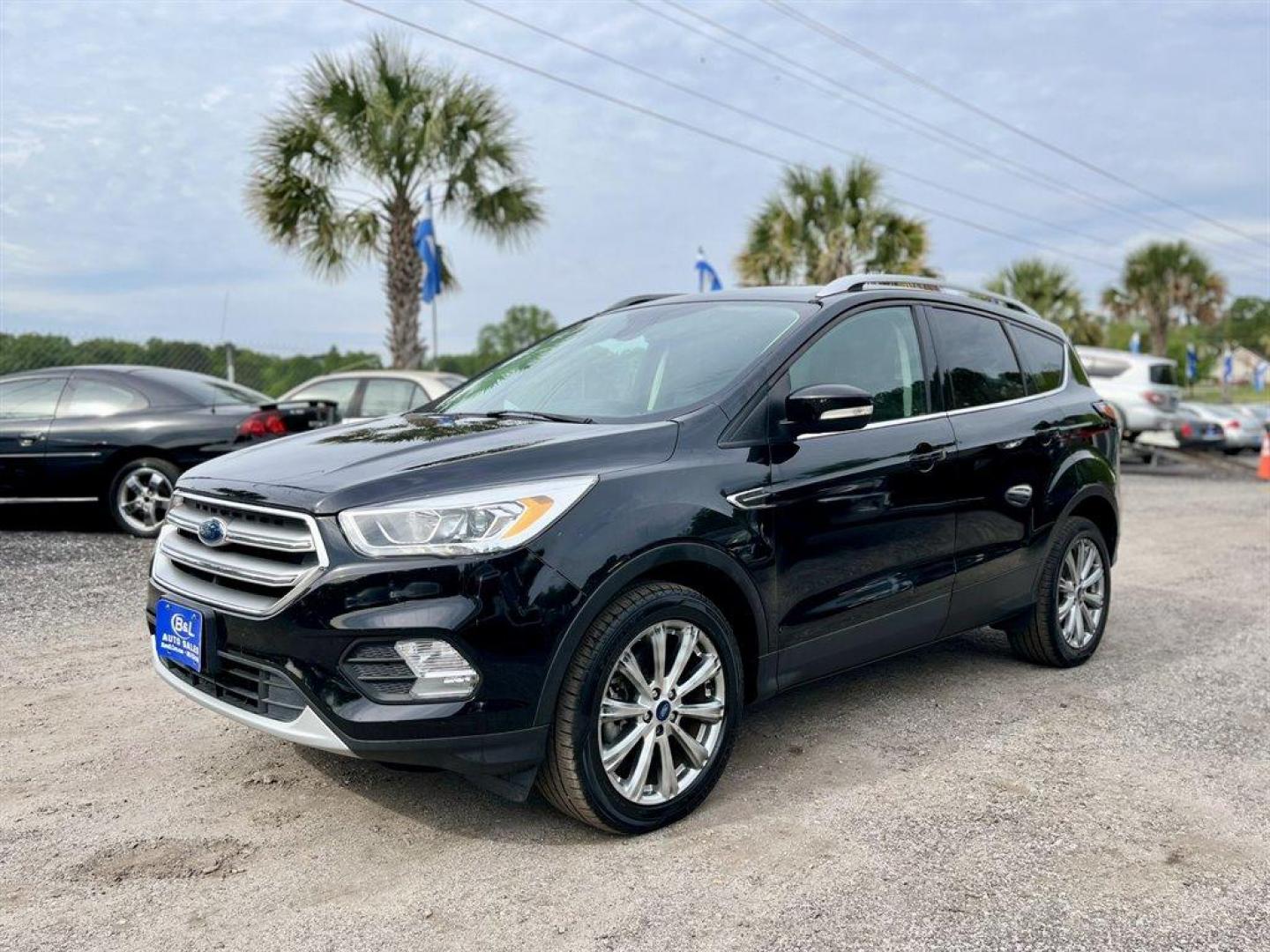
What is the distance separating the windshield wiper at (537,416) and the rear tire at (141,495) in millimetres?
5572

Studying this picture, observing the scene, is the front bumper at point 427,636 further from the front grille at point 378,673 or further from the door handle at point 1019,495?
the door handle at point 1019,495

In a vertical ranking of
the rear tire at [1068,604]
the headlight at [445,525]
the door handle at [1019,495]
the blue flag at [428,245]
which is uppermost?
the blue flag at [428,245]

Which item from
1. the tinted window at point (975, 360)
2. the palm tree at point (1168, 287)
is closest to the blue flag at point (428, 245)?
the tinted window at point (975, 360)

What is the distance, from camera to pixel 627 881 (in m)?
3.10

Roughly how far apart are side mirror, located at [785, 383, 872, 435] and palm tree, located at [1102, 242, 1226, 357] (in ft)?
138

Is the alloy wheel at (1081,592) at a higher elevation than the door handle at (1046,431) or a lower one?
lower

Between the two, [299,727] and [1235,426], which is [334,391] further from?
[1235,426]

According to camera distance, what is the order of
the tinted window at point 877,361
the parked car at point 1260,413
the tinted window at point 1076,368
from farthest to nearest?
the parked car at point 1260,413 < the tinted window at point 1076,368 < the tinted window at point 877,361

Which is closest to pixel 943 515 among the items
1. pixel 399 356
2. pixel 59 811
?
pixel 59 811

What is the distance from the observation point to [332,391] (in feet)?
38.3

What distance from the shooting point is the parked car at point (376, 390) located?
1107cm

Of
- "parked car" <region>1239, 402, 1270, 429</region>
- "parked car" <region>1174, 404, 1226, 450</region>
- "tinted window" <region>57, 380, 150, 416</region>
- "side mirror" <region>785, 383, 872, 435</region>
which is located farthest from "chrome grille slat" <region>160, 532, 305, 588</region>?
"parked car" <region>1239, 402, 1270, 429</region>

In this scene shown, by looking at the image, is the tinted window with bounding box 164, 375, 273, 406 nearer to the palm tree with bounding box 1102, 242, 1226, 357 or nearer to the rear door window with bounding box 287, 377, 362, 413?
the rear door window with bounding box 287, 377, 362, 413

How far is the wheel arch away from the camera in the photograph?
311 centimetres
